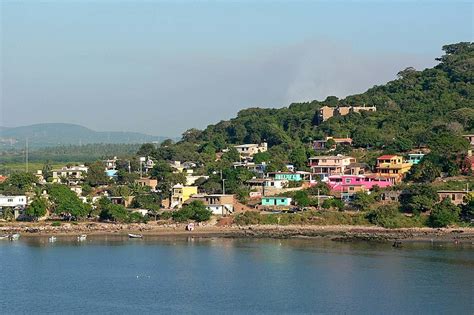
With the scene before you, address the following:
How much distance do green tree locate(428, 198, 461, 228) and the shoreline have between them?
31 centimetres

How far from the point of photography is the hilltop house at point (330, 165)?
128 ft

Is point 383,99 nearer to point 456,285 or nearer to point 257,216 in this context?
point 257,216

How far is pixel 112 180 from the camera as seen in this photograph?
41250mm

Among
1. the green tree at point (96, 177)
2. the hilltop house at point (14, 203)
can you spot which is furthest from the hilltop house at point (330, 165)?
the hilltop house at point (14, 203)

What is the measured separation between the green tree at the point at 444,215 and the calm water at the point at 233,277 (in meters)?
2.22

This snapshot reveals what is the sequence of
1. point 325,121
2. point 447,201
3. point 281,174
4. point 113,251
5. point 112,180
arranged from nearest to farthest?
1. point 113,251
2. point 447,201
3. point 281,174
4. point 112,180
5. point 325,121

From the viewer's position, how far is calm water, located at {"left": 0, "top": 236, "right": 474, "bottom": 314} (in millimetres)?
21062

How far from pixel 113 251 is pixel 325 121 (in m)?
21.9

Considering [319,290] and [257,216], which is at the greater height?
[257,216]

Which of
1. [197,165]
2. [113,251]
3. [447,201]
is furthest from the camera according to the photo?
[197,165]

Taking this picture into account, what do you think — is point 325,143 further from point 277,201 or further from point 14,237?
point 14,237

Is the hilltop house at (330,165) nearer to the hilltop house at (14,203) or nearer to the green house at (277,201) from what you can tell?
the green house at (277,201)

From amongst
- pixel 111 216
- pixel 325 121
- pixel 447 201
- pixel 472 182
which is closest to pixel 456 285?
pixel 447 201

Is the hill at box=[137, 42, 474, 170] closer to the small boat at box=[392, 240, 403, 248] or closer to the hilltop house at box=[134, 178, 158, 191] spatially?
the hilltop house at box=[134, 178, 158, 191]
